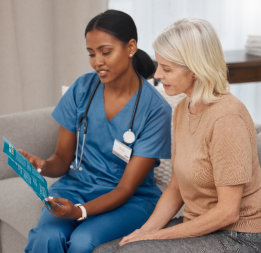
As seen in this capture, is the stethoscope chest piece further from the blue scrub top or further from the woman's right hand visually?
the woman's right hand

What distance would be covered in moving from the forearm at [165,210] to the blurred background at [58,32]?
1.94 meters

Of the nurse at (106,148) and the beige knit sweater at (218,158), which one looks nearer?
the beige knit sweater at (218,158)

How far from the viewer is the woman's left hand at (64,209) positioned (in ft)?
5.14

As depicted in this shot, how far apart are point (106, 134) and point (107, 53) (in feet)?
1.02

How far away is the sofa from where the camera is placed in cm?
200

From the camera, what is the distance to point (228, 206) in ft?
4.46

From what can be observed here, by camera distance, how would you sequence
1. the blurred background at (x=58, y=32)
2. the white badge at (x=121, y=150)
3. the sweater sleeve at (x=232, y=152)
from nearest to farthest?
the sweater sleeve at (x=232, y=152)
the white badge at (x=121, y=150)
the blurred background at (x=58, y=32)

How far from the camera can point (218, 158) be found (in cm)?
137

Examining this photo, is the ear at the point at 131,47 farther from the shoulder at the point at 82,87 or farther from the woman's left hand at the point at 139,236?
the woman's left hand at the point at 139,236

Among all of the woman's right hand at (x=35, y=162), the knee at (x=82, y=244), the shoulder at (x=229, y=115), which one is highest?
the shoulder at (x=229, y=115)

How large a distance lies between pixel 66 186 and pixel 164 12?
82.3 inches

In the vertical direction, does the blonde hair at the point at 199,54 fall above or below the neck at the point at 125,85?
above

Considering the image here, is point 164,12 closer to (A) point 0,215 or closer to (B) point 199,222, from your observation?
(A) point 0,215

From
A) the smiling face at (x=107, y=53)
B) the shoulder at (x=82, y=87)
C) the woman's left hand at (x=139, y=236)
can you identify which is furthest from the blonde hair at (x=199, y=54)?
the shoulder at (x=82, y=87)
